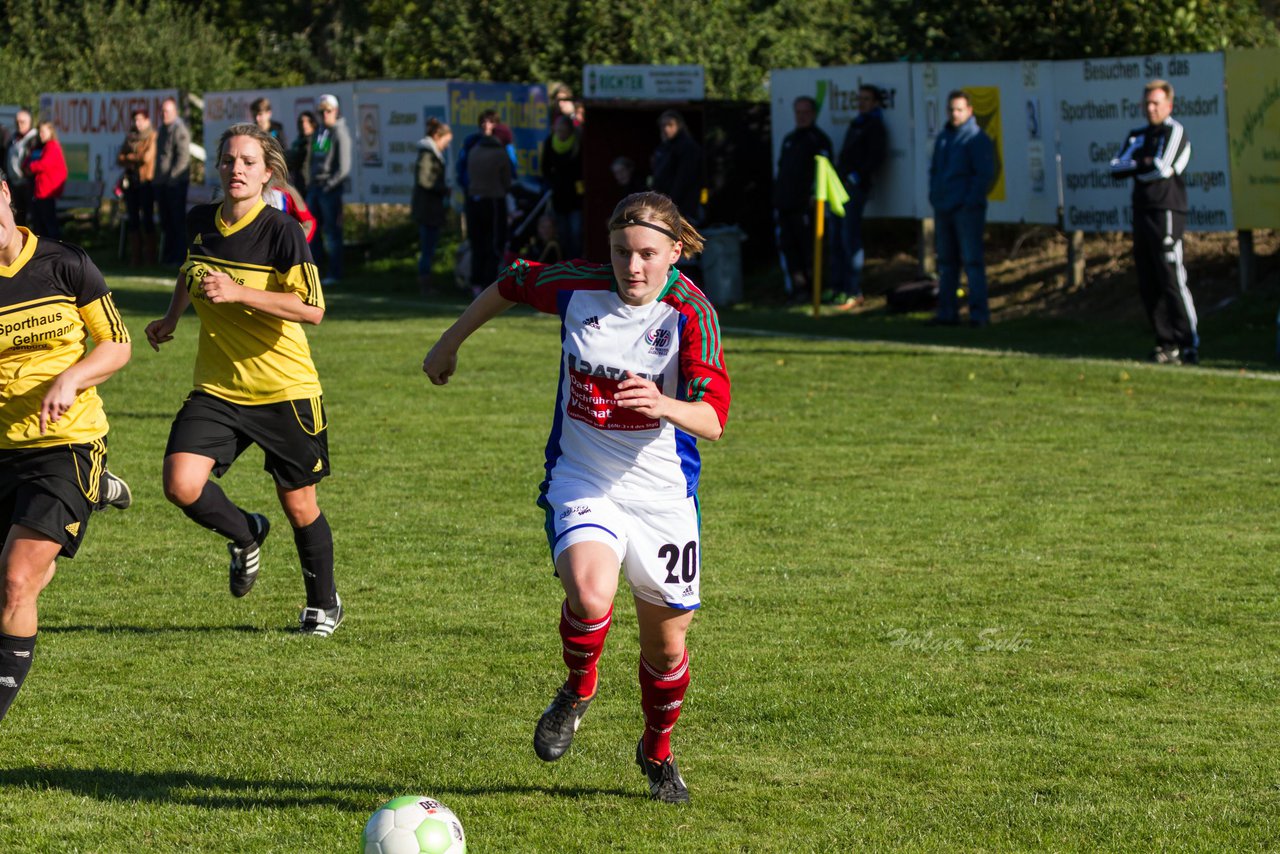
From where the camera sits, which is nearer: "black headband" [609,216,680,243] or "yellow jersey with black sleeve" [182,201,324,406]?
"black headband" [609,216,680,243]

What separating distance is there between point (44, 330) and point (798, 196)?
15.2 metres

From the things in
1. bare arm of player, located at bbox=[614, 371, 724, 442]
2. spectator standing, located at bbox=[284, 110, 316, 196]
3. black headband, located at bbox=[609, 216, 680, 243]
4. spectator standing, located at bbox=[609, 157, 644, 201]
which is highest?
spectator standing, located at bbox=[284, 110, 316, 196]

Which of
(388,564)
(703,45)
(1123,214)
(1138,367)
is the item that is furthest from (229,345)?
(703,45)

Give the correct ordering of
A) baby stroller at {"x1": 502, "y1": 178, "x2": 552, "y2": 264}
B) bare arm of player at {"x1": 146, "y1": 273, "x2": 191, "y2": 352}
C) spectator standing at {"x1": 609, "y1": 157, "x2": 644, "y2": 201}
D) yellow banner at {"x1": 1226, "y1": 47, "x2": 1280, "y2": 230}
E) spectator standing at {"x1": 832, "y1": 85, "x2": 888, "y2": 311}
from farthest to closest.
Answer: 1. baby stroller at {"x1": 502, "y1": 178, "x2": 552, "y2": 264}
2. spectator standing at {"x1": 609, "y1": 157, "x2": 644, "y2": 201}
3. spectator standing at {"x1": 832, "y1": 85, "x2": 888, "y2": 311}
4. yellow banner at {"x1": 1226, "y1": 47, "x2": 1280, "y2": 230}
5. bare arm of player at {"x1": 146, "y1": 273, "x2": 191, "y2": 352}

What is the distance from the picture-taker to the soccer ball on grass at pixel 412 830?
451cm

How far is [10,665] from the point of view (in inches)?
219

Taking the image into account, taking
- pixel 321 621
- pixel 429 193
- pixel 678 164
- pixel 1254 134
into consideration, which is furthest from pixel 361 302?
pixel 321 621

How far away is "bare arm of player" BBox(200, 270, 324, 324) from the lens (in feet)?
21.0

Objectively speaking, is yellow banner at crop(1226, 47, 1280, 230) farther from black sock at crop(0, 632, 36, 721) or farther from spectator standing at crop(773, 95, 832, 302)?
black sock at crop(0, 632, 36, 721)

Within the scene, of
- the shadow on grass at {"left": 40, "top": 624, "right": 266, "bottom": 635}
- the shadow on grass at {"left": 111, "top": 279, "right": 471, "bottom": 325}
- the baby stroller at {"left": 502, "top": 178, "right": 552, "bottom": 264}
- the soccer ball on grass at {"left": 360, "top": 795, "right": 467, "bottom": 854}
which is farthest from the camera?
the baby stroller at {"left": 502, "top": 178, "right": 552, "bottom": 264}

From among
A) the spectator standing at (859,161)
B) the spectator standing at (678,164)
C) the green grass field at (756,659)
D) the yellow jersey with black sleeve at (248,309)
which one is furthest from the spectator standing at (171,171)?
the yellow jersey with black sleeve at (248,309)

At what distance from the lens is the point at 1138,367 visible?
1524cm

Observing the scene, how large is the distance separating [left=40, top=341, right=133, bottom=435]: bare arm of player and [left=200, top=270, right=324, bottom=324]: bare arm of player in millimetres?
653

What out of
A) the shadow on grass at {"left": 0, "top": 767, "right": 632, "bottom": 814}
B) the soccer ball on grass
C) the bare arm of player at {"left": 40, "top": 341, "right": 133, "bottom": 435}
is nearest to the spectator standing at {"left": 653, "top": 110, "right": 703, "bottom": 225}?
the bare arm of player at {"left": 40, "top": 341, "right": 133, "bottom": 435}
